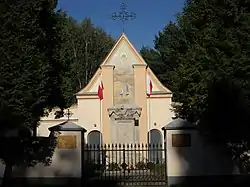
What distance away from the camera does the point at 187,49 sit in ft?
64.6

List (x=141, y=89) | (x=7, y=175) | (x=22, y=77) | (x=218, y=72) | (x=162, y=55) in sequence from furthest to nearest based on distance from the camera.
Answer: (x=162, y=55) < (x=141, y=89) < (x=218, y=72) < (x=7, y=175) < (x=22, y=77)

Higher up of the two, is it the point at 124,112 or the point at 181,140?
the point at 124,112

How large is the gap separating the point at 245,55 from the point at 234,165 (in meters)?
3.96

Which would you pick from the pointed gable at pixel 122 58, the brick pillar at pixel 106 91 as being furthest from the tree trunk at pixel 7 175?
the pointed gable at pixel 122 58

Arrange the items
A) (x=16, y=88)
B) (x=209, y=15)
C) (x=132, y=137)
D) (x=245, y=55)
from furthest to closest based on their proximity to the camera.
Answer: (x=132, y=137)
(x=209, y=15)
(x=245, y=55)
(x=16, y=88)

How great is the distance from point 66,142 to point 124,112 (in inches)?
591

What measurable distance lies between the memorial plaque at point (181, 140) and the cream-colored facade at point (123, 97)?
1499 cm

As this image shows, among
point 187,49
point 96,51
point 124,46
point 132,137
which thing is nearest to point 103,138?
point 132,137

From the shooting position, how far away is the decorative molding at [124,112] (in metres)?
31.2

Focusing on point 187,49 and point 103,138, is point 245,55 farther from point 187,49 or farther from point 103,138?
point 103,138

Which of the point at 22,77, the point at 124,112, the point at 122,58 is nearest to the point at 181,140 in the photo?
the point at 22,77

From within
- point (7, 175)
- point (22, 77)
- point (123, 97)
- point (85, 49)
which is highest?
point (85, 49)

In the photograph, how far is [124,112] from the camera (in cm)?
3153

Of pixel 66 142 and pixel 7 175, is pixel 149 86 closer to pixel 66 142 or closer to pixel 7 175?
pixel 66 142
